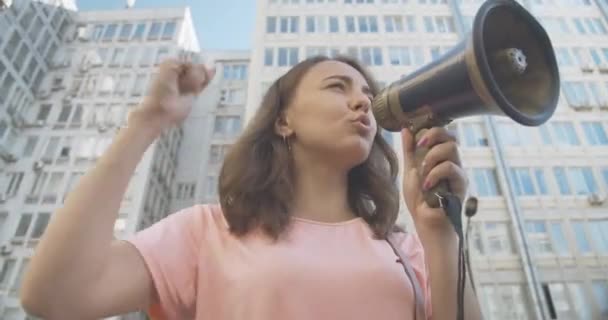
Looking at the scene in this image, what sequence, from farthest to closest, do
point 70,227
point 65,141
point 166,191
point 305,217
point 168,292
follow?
point 166,191, point 65,141, point 305,217, point 168,292, point 70,227

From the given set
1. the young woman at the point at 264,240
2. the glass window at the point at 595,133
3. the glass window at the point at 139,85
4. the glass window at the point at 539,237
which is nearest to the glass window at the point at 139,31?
the glass window at the point at 139,85

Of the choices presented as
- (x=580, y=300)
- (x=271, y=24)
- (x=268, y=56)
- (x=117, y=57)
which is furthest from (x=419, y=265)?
(x=117, y=57)

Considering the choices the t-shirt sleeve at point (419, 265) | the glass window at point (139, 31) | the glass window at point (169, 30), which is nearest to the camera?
the t-shirt sleeve at point (419, 265)

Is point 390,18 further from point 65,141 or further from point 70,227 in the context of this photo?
point 70,227

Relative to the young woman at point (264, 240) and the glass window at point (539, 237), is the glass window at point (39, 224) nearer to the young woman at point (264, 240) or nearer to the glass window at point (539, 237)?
the young woman at point (264, 240)

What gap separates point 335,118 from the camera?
1.57 metres

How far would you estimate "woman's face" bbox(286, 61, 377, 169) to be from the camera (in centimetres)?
155

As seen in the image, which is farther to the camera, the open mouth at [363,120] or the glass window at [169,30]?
the glass window at [169,30]

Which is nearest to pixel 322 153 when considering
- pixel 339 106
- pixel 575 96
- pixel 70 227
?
pixel 339 106

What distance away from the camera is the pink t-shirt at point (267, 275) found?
113 cm

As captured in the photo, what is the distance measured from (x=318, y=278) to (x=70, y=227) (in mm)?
680

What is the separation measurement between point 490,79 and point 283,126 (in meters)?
0.99

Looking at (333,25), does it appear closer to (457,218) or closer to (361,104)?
(361,104)

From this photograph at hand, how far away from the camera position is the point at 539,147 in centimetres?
1712
